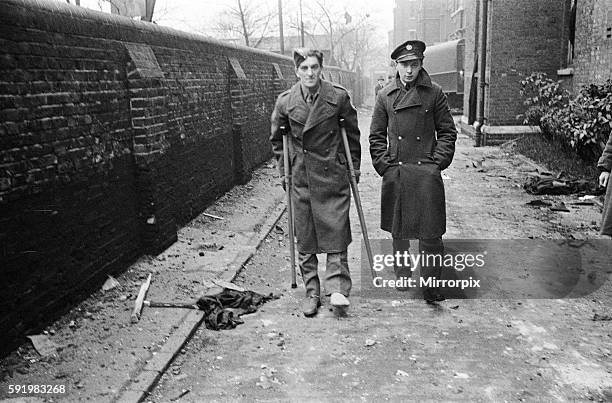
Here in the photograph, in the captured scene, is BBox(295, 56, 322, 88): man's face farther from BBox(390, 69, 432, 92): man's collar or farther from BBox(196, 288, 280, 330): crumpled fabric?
BBox(196, 288, 280, 330): crumpled fabric

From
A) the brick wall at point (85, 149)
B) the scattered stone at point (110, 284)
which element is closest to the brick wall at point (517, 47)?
the brick wall at point (85, 149)

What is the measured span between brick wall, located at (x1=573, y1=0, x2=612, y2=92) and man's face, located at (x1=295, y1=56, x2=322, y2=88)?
9008 millimetres

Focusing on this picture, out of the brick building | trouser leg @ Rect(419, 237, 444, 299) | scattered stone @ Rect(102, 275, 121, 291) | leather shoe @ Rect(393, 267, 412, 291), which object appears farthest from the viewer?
the brick building

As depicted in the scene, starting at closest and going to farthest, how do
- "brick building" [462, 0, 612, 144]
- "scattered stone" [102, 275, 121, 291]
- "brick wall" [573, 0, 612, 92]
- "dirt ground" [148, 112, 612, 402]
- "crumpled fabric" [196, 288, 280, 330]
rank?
"dirt ground" [148, 112, 612, 402] → "crumpled fabric" [196, 288, 280, 330] → "scattered stone" [102, 275, 121, 291] → "brick wall" [573, 0, 612, 92] → "brick building" [462, 0, 612, 144]

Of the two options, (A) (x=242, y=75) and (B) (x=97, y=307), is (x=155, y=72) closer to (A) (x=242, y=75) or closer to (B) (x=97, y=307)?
(B) (x=97, y=307)

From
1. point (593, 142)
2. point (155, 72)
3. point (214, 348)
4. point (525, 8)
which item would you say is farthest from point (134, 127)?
point (525, 8)

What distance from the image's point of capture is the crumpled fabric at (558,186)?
34.6 ft

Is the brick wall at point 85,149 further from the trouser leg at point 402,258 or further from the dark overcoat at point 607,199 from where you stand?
the dark overcoat at point 607,199

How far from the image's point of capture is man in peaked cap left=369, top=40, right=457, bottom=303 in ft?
17.9

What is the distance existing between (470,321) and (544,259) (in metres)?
2.27

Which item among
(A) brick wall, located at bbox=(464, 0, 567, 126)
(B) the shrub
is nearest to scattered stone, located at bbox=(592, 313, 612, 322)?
(B) the shrub

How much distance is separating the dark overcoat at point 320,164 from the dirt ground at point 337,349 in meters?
0.71

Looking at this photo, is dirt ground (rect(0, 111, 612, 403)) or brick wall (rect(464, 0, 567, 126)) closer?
dirt ground (rect(0, 111, 612, 403))

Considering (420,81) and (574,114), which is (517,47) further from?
(420,81)
